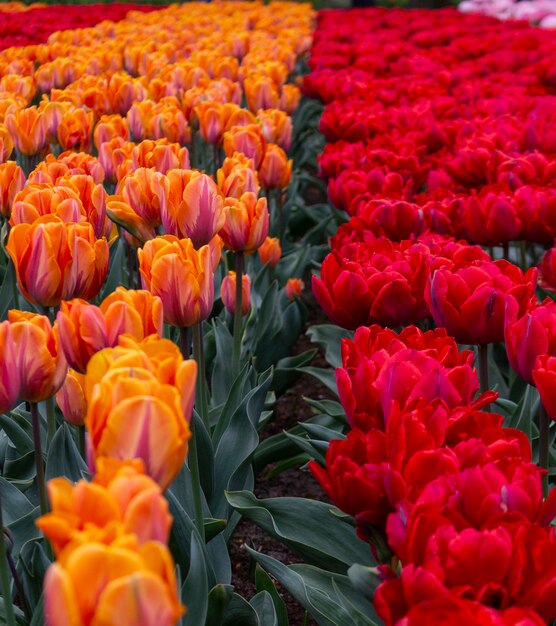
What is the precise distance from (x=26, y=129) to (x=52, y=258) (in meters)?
1.37

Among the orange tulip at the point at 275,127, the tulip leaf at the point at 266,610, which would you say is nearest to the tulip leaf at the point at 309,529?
the tulip leaf at the point at 266,610

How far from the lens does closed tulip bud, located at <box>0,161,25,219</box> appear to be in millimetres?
2064

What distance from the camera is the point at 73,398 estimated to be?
154 centimetres

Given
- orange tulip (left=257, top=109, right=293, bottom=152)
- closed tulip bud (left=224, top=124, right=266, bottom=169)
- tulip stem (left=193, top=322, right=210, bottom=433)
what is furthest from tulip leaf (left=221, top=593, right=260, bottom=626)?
orange tulip (left=257, top=109, right=293, bottom=152)

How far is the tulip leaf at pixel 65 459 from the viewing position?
156 centimetres

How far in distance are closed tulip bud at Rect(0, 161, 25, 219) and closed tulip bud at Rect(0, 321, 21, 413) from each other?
1094mm

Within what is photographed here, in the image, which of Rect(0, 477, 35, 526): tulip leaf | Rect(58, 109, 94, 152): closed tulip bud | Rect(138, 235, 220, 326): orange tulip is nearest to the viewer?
Rect(138, 235, 220, 326): orange tulip

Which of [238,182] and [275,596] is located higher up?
[238,182]

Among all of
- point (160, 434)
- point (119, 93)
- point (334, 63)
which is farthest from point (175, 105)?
point (334, 63)

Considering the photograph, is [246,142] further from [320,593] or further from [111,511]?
[111,511]

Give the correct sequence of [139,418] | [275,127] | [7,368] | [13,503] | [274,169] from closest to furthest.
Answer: [139,418], [7,368], [13,503], [274,169], [275,127]

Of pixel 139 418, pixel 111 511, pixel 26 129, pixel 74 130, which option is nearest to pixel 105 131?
→ pixel 74 130

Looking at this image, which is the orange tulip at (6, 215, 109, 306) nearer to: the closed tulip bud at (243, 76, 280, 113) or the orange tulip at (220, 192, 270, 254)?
the orange tulip at (220, 192, 270, 254)

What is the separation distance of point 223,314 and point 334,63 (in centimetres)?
416
